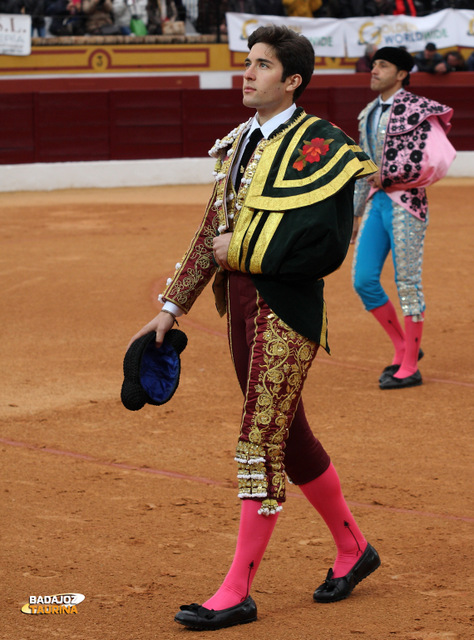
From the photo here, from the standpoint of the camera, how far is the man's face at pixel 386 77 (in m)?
5.25

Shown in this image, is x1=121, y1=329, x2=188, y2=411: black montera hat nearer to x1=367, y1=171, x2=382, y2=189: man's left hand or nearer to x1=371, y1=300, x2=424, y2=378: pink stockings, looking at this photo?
x1=367, y1=171, x2=382, y2=189: man's left hand

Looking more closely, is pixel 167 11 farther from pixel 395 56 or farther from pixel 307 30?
pixel 395 56

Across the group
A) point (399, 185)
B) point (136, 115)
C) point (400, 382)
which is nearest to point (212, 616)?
point (400, 382)

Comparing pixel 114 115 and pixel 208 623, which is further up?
pixel 114 115

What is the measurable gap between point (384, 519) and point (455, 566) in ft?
1.71

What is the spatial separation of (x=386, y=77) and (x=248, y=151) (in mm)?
2541

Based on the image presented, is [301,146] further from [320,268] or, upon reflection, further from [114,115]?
[114,115]

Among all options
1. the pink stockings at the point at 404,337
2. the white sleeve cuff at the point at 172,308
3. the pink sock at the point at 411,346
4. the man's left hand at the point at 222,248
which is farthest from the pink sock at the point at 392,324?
the man's left hand at the point at 222,248

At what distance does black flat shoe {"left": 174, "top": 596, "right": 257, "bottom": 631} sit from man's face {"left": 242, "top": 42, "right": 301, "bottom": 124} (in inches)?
51.3

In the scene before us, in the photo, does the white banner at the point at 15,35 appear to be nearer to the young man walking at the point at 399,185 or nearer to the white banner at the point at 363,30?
the white banner at the point at 363,30

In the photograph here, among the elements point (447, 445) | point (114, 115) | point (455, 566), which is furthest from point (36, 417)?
point (114, 115)

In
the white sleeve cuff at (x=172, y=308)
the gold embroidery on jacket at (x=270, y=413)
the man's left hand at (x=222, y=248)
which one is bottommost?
the gold embroidery on jacket at (x=270, y=413)

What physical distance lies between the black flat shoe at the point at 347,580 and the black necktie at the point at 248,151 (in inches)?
43.9

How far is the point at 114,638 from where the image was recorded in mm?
2762
